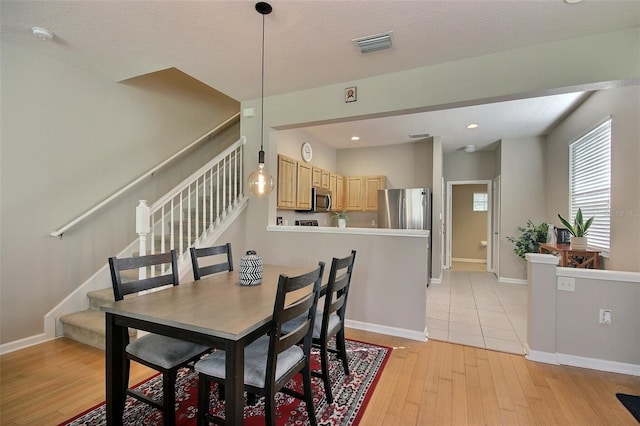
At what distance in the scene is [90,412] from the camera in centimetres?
191

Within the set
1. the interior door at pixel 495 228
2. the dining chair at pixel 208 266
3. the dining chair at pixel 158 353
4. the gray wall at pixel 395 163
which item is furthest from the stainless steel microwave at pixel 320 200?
the interior door at pixel 495 228

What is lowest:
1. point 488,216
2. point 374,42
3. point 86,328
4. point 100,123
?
point 86,328

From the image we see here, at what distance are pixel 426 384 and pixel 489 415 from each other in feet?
1.48

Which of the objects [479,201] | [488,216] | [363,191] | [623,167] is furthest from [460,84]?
[479,201]

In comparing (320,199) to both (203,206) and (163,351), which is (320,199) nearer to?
(203,206)

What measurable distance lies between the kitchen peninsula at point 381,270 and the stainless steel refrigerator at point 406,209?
2.41 metres

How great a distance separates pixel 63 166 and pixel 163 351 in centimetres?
258

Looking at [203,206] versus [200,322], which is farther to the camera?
[203,206]

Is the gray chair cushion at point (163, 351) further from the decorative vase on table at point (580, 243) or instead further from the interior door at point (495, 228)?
the interior door at point (495, 228)

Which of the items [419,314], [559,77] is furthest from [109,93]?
[559,77]

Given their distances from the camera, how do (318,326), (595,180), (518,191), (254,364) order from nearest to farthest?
(254,364) < (318,326) < (595,180) < (518,191)

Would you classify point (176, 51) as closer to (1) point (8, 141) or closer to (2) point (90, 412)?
(1) point (8, 141)

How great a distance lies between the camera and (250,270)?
2.10 metres

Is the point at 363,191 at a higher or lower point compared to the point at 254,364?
higher
